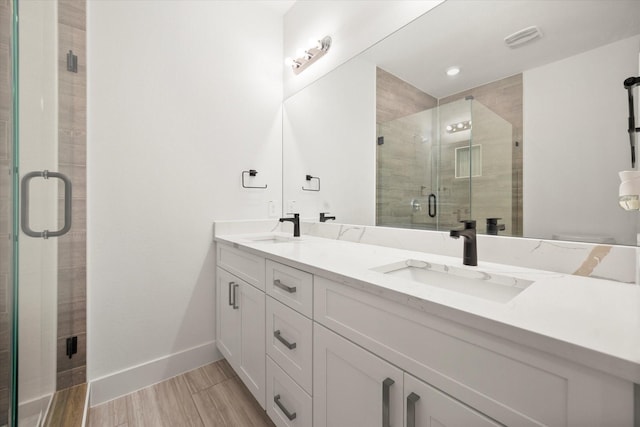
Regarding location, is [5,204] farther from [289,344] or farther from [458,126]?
[458,126]

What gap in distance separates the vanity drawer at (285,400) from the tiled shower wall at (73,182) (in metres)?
1.06

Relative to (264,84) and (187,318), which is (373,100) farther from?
(187,318)

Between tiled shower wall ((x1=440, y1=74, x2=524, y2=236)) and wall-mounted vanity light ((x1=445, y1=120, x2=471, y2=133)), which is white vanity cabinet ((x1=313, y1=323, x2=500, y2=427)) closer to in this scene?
tiled shower wall ((x1=440, y1=74, x2=524, y2=236))

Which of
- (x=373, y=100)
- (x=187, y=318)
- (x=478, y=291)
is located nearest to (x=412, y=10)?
(x=373, y=100)

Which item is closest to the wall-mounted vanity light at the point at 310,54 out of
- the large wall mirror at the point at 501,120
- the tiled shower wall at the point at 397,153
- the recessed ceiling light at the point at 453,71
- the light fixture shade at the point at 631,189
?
the large wall mirror at the point at 501,120

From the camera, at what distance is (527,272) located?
91cm

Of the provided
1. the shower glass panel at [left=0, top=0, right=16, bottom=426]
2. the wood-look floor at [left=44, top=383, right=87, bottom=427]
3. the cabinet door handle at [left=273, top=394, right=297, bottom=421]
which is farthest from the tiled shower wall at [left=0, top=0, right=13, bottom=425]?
the cabinet door handle at [left=273, top=394, right=297, bottom=421]

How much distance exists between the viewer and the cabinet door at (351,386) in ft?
2.31

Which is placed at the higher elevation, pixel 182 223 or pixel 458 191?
pixel 458 191

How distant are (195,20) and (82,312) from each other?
6.12 ft

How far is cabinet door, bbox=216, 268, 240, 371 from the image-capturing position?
1.57 m

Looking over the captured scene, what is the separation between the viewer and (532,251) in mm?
966

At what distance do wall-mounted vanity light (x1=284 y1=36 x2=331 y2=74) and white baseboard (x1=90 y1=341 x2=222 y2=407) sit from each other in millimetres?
2057

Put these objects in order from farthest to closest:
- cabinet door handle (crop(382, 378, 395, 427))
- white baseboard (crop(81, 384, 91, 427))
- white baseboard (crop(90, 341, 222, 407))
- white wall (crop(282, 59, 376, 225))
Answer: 1. white wall (crop(282, 59, 376, 225))
2. white baseboard (crop(90, 341, 222, 407))
3. white baseboard (crop(81, 384, 91, 427))
4. cabinet door handle (crop(382, 378, 395, 427))
